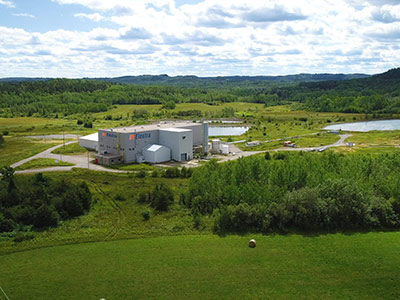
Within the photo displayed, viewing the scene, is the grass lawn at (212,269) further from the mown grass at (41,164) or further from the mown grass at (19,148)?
the mown grass at (19,148)

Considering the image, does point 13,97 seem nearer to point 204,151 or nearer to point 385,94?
point 204,151

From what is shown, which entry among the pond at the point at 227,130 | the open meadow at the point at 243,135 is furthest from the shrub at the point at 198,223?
the pond at the point at 227,130

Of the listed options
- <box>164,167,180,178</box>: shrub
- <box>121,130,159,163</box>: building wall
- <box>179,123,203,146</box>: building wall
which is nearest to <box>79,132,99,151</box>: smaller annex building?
<box>121,130,159,163</box>: building wall

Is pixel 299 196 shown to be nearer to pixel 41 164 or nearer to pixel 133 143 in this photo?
pixel 133 143

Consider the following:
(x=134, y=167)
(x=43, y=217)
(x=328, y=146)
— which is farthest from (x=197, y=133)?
(x=43, y=217)

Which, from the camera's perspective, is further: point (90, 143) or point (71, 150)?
point (90, 143)

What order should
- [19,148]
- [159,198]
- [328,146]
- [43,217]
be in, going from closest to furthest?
1. [43,217]
2. [159,198]
3. [19,148]
4. [328,146]

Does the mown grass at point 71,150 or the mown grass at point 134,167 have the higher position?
the mown grass at point 71,150
